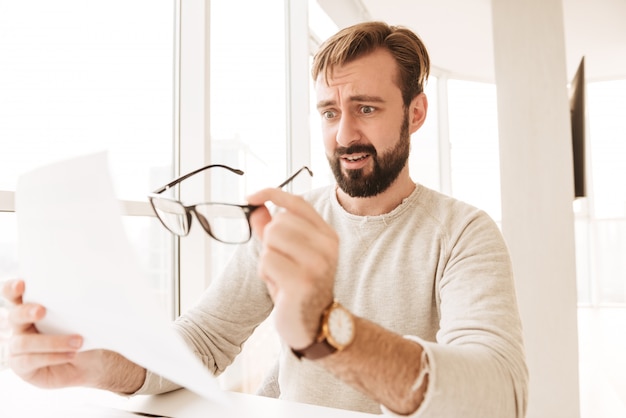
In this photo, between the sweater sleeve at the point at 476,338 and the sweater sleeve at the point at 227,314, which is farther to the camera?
the sweater sleeve at the point at 227,314

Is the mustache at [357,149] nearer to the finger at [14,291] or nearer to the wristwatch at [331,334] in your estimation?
the wristwatch at [331,334]

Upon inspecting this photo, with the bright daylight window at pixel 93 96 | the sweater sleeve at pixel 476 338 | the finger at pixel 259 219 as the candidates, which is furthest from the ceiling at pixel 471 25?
the finger at pixel 259 219

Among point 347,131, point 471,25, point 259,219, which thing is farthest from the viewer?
point 471,25

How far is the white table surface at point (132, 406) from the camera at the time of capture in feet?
2.37

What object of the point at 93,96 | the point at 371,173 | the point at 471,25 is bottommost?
the point at 371,173

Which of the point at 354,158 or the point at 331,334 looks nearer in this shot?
the point at 331,334

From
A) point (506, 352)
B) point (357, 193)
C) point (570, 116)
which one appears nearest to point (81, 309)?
point (506, 352)

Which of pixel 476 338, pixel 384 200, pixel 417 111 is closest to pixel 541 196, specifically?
pixel 417 111

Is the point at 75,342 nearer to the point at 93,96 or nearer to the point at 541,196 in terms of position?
the point at 93,96

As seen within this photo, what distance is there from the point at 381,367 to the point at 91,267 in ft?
1.25

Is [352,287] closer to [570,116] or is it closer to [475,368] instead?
[475,368]

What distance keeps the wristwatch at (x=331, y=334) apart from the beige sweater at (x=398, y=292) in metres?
0.29

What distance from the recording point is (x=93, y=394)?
832 mm

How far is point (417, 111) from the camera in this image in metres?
1.38
